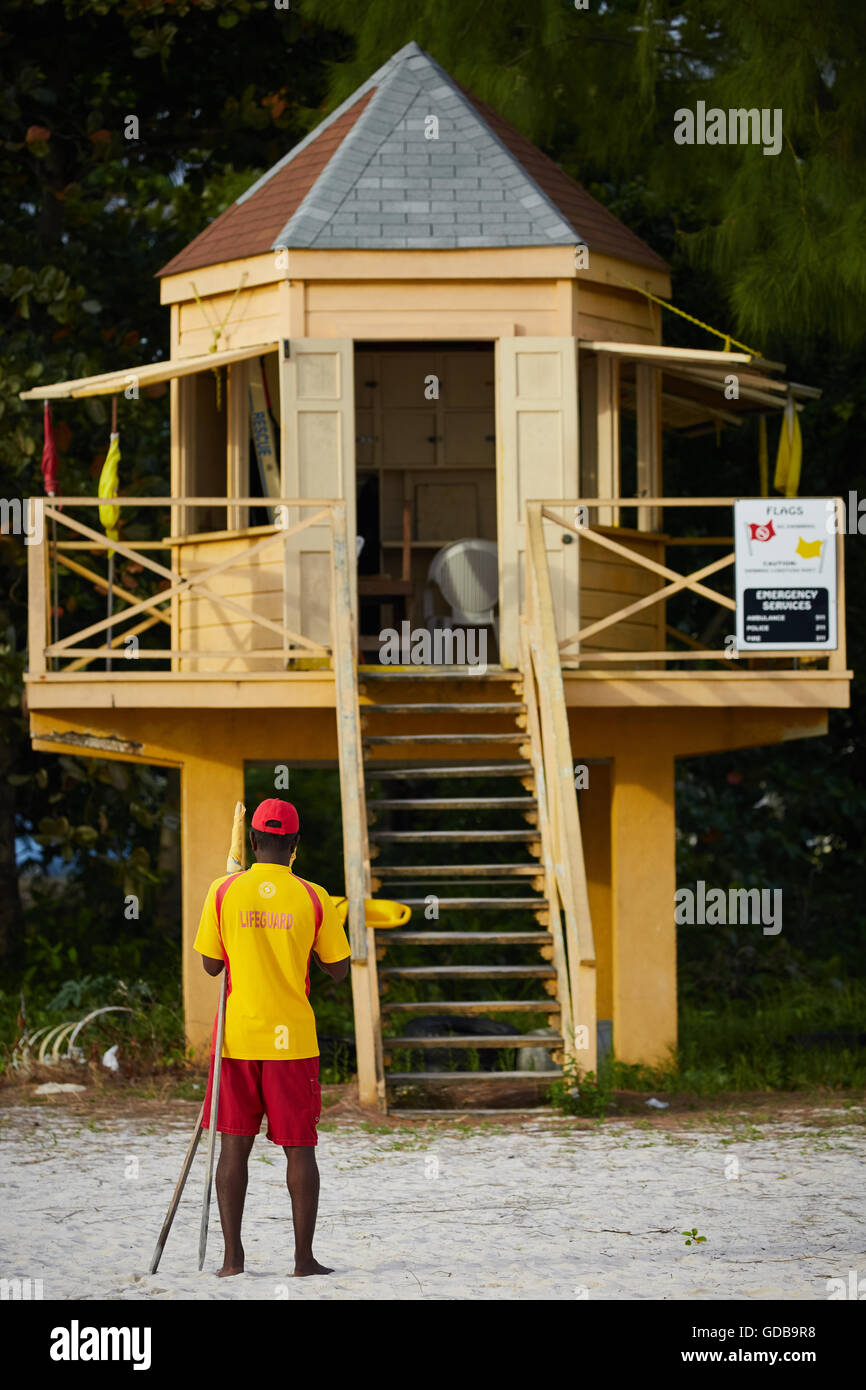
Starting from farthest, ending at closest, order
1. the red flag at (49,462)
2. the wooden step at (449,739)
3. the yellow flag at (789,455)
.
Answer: the yellow flag at (789,455), the red flag at (49,462), the wooden step at (449,739)

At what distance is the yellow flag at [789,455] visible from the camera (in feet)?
43.7

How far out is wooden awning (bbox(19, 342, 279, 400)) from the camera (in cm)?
1290

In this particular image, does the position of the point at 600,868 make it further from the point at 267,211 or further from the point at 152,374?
the point at 267,211

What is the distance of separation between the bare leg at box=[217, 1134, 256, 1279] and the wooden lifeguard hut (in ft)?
15.1

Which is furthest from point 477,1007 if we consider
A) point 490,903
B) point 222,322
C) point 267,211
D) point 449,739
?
point 267,211

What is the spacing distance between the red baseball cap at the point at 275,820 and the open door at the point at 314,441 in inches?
248

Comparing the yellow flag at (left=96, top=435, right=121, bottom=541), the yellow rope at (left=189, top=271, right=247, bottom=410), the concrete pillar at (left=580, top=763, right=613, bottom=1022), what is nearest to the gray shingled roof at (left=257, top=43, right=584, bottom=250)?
the yellow rope at (left=189, top=271, right=247, bottom=410)

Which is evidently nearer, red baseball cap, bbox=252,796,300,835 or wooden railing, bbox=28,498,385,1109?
red baseball cap, bbox=252,796,300,835

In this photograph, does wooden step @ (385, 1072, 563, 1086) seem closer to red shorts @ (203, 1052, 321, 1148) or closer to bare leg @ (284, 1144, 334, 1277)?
bare leg @ (284, 1144, 334, 1277)

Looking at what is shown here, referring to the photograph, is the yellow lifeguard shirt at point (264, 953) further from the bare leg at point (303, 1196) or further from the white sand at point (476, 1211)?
the white sand at point (476, 1211)

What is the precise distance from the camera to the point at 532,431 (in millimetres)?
12906

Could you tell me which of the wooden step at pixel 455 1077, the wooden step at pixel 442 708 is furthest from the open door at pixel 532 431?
the wooden step at pixel 455 1077
